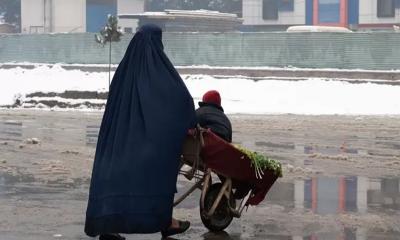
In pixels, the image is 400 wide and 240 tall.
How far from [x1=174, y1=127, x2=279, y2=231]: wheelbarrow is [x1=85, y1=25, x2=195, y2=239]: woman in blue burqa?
1.59 ft

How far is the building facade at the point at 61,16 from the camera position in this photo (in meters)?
75.8

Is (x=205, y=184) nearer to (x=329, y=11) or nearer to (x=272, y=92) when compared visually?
(x=272, y=92)

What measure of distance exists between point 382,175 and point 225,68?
1140 inches

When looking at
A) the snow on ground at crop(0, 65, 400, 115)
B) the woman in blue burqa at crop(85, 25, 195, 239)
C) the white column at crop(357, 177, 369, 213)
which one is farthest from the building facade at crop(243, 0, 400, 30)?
the woman in blue burqa at crop(85, 25, 195, 239)

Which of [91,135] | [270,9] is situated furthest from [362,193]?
[270,9]

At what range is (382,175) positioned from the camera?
1347 centimetres

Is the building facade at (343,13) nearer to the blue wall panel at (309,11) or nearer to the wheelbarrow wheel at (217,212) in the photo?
the blue wall panel at (309,11)

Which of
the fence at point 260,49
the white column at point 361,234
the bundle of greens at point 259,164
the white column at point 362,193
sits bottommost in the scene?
the white column at point 362,193

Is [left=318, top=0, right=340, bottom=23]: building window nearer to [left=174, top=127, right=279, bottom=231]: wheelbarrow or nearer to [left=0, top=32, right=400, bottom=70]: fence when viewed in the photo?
[left=0, top=32, right=400, bottom=70]: fence

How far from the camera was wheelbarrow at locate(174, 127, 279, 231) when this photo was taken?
8.17 metres

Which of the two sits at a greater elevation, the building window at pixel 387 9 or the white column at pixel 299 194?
the building window at pixel 387 9

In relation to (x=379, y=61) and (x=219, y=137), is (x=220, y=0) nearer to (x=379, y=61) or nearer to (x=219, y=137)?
(x=379, y=61)

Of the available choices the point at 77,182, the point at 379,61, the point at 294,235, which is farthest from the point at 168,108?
the point at 379,61

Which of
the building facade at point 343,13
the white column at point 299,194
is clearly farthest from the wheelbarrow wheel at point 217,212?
the building facade at point 343,13
